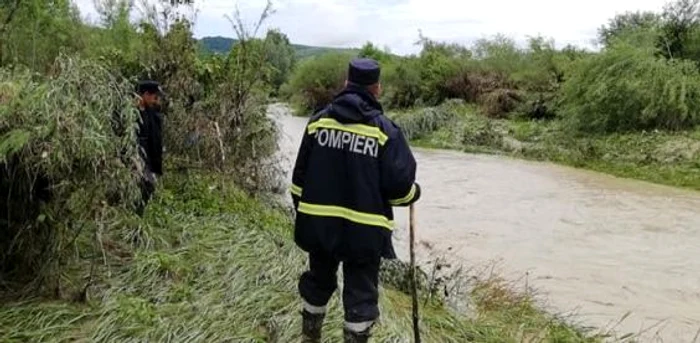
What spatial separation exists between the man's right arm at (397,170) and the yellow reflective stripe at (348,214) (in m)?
0.13

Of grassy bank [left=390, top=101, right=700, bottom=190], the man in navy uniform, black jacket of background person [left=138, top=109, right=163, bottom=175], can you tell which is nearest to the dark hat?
the man in navy uniform

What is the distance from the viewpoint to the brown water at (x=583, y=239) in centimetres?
651

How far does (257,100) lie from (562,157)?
957 cm

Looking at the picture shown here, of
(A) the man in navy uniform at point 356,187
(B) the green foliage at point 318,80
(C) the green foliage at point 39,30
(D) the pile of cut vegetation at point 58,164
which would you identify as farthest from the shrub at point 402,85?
(A) the man in navy uniform at point 356,187

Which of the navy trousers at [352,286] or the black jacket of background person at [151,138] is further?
the black jacket of background person at [151,138]

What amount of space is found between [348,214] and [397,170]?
34 centimetres

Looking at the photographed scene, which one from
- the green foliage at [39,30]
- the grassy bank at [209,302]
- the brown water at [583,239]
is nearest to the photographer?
the grassy bank at [209,302]

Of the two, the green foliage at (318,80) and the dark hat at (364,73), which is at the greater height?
the dark hat at (364,73)

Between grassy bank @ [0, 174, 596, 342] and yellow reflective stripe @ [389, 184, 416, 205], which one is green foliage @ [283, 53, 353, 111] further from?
yellow reflective stripe @ [389, 184, 416, 205]

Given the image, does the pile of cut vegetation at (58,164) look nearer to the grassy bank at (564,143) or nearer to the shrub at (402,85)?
the grassy bank at (564,143)

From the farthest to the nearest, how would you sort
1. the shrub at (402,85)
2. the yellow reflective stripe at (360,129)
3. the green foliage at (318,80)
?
1. the green foliage at (318,80)
2. the shrub at (402,85)
3. the yellow reflective stripe at (360,129)

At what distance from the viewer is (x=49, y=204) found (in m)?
4.34

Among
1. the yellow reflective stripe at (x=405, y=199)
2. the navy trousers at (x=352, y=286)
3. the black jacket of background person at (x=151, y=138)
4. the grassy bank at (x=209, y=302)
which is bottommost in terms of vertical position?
the grassy bank at (x=209, y=302)

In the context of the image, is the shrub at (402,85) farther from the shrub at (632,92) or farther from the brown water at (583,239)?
the brown water at (583,239)
